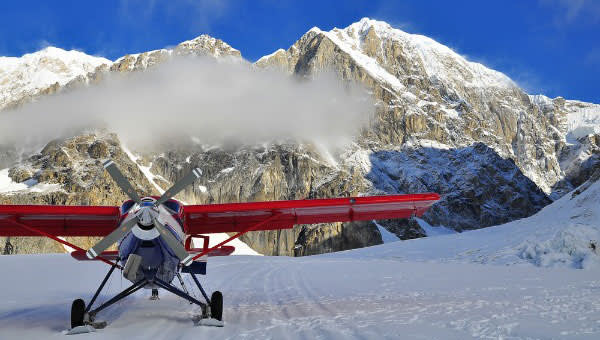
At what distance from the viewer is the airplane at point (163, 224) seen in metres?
8.98

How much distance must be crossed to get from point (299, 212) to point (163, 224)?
481cm

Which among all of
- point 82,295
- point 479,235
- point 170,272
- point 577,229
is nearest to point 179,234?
point 170,272

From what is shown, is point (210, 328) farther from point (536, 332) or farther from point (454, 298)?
point (454, 298)

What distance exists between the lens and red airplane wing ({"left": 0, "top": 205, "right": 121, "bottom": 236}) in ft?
36.1

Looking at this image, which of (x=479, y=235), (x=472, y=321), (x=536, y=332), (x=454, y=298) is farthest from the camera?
(x=479, y=235)

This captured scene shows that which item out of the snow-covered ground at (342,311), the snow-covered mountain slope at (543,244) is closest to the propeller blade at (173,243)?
the snow-covered ground at (342,311)

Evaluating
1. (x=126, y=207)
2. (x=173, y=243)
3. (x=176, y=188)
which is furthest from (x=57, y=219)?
(x=173, y=243)

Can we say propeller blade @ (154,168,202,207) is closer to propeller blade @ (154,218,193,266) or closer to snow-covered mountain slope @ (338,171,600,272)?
propeller blade @ (154,218,193,266)

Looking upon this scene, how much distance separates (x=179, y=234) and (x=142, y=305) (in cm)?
428

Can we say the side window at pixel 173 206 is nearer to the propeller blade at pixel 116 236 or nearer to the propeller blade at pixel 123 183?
the propeller blade at pixel 123 183

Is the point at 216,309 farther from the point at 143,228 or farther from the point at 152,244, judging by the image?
the point at 143,228

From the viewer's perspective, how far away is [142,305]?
42.5 ft

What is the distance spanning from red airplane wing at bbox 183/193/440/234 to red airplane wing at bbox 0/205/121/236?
2304 mm

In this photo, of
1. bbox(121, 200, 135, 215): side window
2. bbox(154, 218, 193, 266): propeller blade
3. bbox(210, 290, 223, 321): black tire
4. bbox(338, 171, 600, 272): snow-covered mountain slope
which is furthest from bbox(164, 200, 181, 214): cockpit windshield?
bbox(338, 171, 600, 272): snow-covered mountain slope
